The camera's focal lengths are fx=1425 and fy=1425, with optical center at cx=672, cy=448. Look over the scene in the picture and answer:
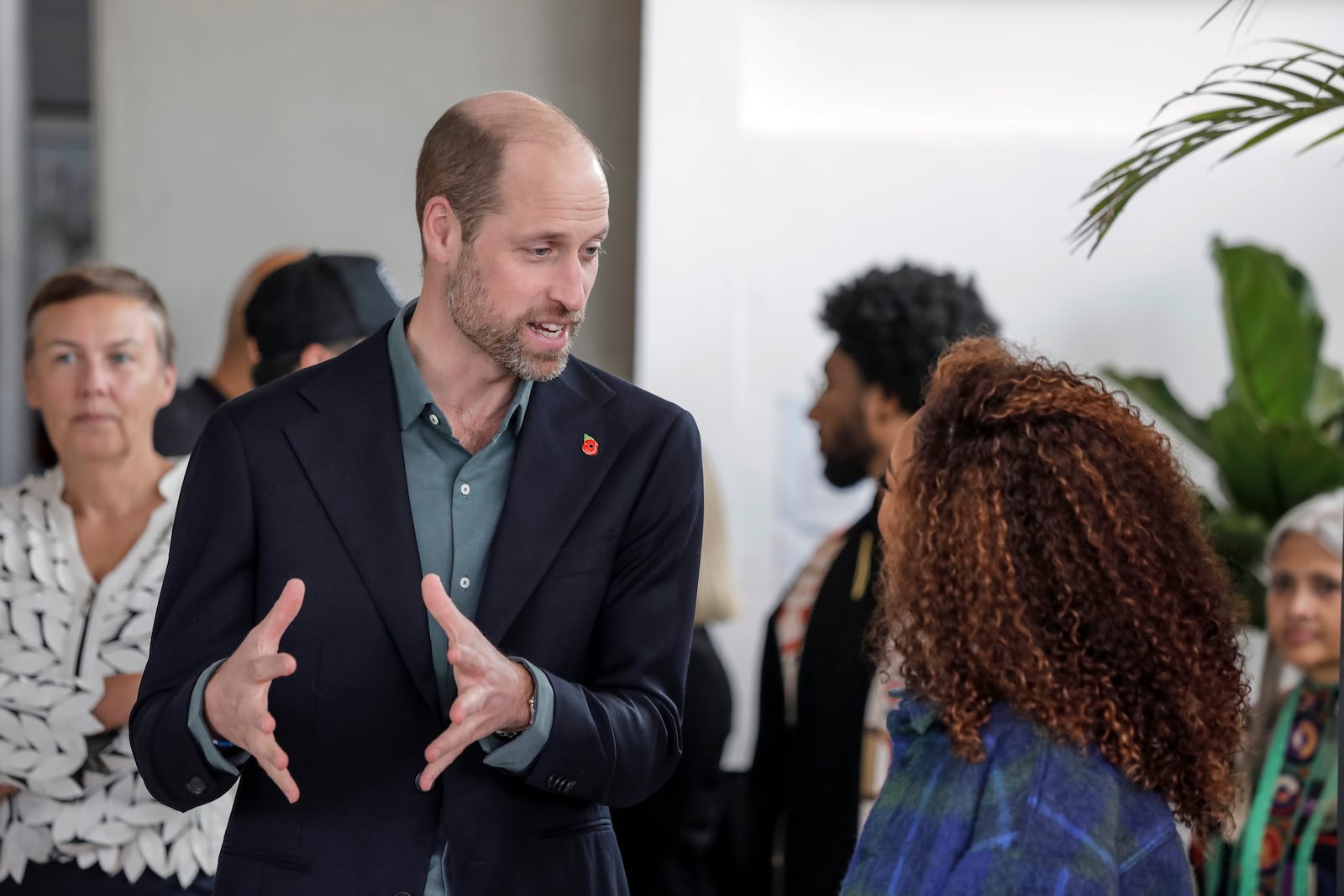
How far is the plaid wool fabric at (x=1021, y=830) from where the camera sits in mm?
1375

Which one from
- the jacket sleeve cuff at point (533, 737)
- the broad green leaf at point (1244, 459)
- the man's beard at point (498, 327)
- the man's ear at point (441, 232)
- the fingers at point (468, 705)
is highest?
the man's ear at point (441, 232)

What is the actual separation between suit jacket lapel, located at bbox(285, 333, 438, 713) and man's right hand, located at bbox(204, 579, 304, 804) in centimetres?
15

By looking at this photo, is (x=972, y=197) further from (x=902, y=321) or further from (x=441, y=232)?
(x=441, y=232)

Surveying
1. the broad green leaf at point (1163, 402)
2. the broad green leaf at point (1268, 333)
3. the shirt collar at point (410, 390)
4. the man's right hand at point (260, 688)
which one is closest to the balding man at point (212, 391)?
the shirt collar at point (410, 390)

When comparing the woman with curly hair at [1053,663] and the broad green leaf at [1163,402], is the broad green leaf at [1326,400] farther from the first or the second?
the woman with curly hair at [1053,663]

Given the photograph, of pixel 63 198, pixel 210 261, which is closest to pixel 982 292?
pixel 210 261

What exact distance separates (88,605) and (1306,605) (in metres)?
2.58

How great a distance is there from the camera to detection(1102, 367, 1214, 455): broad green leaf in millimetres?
4305

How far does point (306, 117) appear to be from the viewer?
4.66 metres

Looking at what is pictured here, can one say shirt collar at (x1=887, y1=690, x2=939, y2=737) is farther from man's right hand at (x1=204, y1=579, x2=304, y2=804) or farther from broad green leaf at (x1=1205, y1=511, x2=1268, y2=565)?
broad green leaf at (x1=1205, y1=511, x2=1268, y2=565)

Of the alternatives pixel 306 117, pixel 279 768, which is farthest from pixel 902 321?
pixel 306 117

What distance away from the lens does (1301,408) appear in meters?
4.24

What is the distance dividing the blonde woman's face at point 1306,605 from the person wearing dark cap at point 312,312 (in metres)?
2.13

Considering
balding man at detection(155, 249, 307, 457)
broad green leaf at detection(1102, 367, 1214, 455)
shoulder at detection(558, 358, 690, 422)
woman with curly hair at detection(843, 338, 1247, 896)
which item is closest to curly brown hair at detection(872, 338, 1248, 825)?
woman with curly hair at detection(843, 338, 1247, 896)
